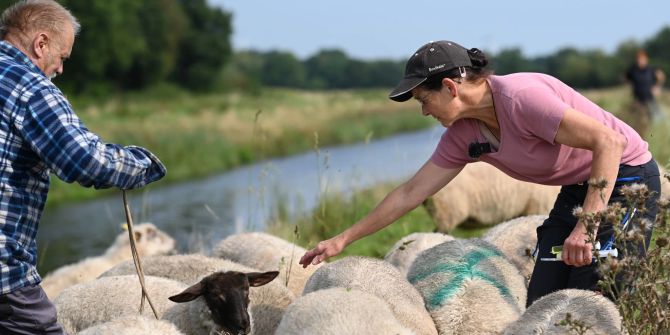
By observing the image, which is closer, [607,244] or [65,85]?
[607,244]

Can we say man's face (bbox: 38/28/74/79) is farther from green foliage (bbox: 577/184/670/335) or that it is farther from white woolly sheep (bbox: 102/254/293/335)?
green foliage (bbox: 577/184/670/335)

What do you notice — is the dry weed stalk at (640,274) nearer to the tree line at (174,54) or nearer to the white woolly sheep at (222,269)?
the white woolly sheep at (222,269)

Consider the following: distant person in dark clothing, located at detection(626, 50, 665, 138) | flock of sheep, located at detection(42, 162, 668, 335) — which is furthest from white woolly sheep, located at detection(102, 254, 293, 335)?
distant person in dark clothing, located at detection(626, 50, 665, 138)

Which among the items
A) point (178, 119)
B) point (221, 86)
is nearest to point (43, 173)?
point (178, 119)

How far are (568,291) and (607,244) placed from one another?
404mm

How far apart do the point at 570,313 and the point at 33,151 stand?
7.29 ft

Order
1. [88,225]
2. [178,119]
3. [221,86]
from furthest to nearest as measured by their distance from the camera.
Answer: [221,86], [178,119], [88,225]

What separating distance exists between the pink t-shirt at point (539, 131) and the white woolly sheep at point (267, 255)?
183 centimetres

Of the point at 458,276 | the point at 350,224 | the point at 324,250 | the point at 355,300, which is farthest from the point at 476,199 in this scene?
the point at 355,300

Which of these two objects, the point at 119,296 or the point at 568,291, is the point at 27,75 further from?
the point at 568,291

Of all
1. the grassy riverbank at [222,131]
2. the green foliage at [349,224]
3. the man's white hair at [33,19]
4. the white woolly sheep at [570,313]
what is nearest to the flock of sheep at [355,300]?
the white woolly sheep at [570,313]

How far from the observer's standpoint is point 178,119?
34812mm

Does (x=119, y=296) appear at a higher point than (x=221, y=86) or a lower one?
higher

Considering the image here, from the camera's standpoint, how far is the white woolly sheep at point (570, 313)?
3359 mm
